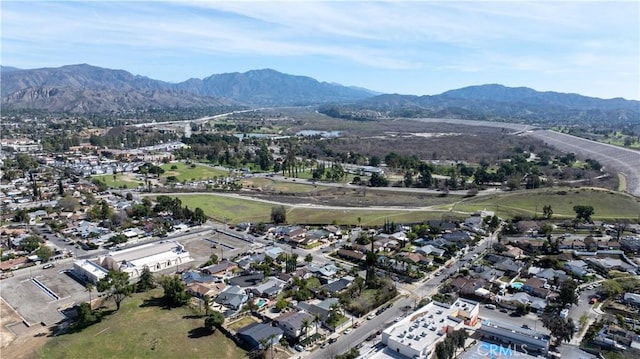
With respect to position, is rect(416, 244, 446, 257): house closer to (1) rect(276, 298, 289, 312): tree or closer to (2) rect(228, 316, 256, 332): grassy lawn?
(1) rect(276, 298, 289, 312): tree

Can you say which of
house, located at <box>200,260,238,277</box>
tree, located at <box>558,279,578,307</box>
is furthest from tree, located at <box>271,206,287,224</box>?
tree, located at <box>558,279,578,307</box>

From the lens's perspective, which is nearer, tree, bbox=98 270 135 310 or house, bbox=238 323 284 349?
house, bbox=238 323 284 349

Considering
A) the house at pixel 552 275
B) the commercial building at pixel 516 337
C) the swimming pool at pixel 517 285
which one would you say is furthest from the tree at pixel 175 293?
the house at pixel 552 275

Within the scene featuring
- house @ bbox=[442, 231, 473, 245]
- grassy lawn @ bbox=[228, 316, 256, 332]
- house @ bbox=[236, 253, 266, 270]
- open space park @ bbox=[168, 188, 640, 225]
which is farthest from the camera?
open space park @ bbox=[168, 188, 640, 225]

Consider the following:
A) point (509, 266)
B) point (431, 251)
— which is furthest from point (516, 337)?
point (431, 251)

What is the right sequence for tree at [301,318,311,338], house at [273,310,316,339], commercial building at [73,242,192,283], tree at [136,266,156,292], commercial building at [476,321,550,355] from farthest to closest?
commercial building at [73,242,192,283]
tree at [136,266,156,292]
house at [273,310,316,339]
tree at [301,318,311,338]
commercial building at [476,321,550,355]

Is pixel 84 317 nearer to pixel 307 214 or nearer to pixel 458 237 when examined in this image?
pixel 307 214

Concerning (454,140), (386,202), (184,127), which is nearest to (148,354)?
(386,202)
